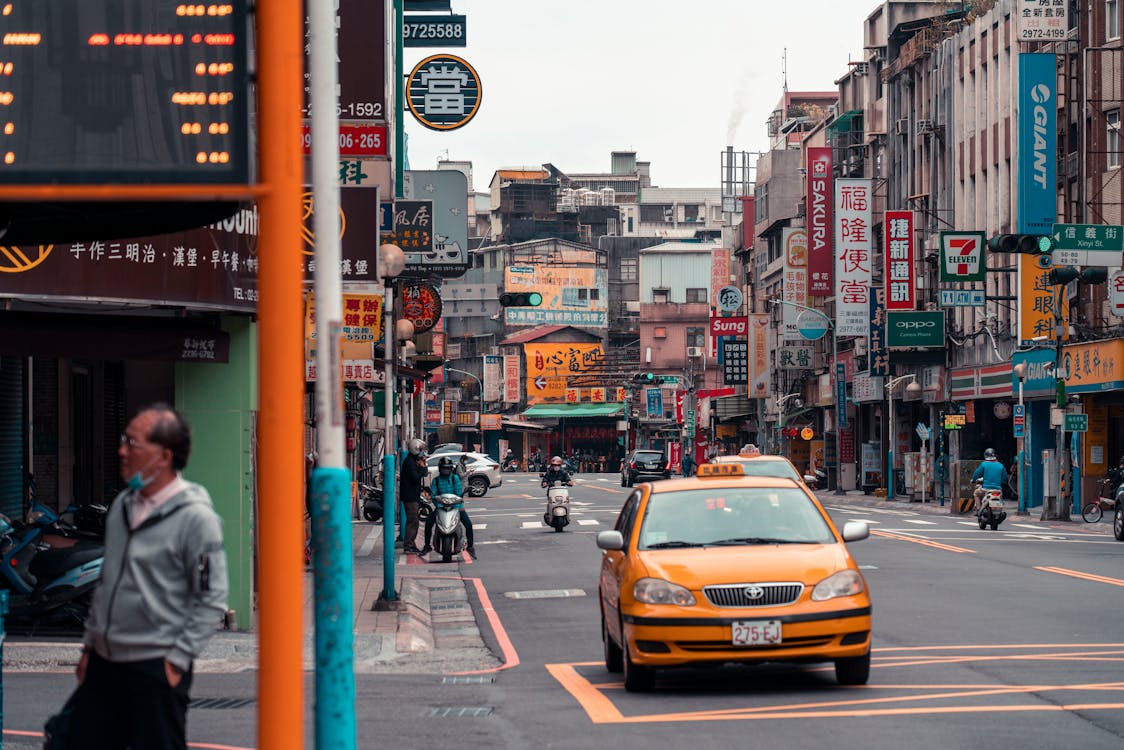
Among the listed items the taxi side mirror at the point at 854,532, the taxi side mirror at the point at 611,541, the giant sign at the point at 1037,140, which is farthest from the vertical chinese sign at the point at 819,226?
the taxi side mirror at the point at 611,541

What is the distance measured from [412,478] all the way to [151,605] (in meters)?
24.7

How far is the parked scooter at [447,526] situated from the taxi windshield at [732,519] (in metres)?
16.7

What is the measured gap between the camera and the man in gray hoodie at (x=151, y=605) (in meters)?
6.51

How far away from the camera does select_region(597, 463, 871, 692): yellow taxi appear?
500 inches

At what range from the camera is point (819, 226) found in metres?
69.2

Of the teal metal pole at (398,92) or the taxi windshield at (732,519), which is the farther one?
the teal metal pole at (398,92)

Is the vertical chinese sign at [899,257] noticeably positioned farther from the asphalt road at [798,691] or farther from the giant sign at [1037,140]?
the asphalt road at [798,691]

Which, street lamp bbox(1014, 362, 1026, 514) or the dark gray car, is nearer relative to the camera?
street lamp bbox(1014, 362, 1026, 514)

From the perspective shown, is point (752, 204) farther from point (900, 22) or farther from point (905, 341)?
point (905, 341)

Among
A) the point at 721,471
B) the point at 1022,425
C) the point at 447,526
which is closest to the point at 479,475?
the point at 1022,425

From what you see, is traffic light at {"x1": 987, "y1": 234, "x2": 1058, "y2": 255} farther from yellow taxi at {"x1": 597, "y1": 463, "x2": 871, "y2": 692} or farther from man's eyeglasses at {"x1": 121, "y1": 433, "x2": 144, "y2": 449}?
man's eyeglasses at {"x1": 121, "y1": 433, "x2": 144, "y2": 449}

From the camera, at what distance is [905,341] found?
6075cm

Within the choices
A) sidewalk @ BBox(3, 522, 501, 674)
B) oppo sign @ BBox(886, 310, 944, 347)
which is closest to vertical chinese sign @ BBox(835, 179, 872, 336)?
oppo sign @ BBox(886, 310, 944, 347)

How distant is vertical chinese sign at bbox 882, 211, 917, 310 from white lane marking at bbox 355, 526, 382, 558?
25.3 meters
